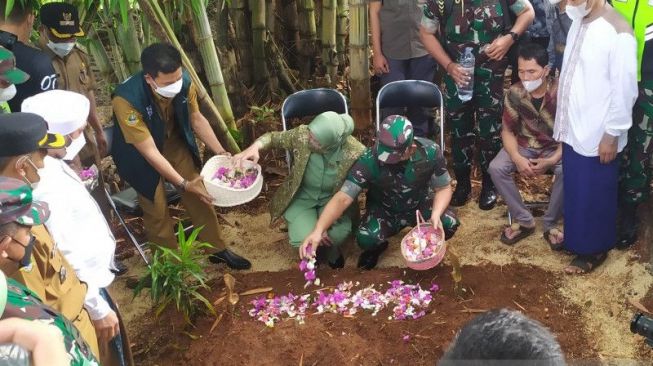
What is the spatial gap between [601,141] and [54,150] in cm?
283

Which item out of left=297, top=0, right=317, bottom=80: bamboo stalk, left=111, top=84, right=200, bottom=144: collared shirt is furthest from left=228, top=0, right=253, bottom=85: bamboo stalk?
left=111, top=84, right=200, bottom=144: collared shirt

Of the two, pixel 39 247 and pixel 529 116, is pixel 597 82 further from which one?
pixel 39 247

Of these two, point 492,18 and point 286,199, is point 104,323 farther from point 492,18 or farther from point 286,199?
point 492,18

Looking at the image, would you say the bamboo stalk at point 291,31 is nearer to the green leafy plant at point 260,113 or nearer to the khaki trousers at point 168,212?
the green leafy plant at point 260,113

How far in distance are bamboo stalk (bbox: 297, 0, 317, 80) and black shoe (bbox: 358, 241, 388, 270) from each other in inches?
109

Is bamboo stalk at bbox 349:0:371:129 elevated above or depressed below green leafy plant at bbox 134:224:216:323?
above

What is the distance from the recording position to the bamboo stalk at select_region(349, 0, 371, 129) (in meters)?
5.12

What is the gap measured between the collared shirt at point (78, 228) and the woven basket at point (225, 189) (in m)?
1.34

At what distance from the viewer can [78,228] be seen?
8.12 ft

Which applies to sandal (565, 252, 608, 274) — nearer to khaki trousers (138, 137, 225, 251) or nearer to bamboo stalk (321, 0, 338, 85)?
khaki trousers (138, 137, 225, 251)

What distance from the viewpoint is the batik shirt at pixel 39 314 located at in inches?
71.9

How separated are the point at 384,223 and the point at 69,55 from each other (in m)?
2.24

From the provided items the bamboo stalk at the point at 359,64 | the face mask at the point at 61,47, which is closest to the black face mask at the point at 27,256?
the face mask at the point at 61,47

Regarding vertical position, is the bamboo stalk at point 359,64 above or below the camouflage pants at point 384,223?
above
